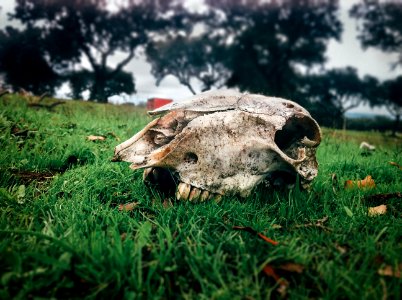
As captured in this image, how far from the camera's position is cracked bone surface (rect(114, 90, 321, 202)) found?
7.72ft

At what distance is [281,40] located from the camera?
95.2ft

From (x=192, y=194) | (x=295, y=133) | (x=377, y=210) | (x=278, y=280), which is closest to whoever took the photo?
(x=278, y=280)

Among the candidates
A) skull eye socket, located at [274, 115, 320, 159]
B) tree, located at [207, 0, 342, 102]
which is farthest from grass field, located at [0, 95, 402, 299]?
tree, located at [207, 0, 342, 102]

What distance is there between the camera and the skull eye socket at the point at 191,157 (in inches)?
93.7

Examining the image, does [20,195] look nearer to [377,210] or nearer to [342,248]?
[342,248]

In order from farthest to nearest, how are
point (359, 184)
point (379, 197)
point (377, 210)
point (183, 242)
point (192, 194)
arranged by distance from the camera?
point (359, 184), point (379, 197), point (377, 210), point (192, 194), point (183, 242)

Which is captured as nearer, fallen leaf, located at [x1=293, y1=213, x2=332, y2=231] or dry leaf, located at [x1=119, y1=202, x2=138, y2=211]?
fallen leaf, located at [x1=293, y1=213, x2=332, y2=231]

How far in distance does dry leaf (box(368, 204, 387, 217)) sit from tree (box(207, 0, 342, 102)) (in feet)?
85.2

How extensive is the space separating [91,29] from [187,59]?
1104 centimetres

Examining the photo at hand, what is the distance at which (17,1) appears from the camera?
92.3 ft

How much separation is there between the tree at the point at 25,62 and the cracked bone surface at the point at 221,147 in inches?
1084

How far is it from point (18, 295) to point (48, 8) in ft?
110

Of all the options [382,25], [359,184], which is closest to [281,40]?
[382,25]

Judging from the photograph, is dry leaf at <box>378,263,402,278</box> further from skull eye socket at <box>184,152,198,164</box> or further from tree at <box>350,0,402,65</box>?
tree at <box>350,0,402,65</box>
